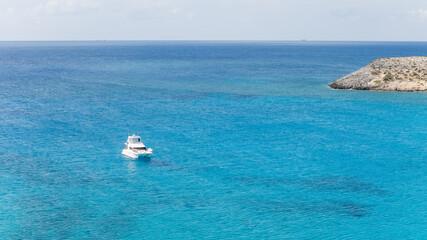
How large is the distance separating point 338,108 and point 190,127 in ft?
118

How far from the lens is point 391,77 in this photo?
392 feet

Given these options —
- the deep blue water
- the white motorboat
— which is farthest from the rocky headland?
the white motorboat

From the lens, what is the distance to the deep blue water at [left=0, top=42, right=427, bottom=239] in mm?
42344

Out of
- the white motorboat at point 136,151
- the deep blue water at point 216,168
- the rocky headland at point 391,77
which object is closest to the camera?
the deep blue water at point 216,168

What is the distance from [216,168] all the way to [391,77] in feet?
260

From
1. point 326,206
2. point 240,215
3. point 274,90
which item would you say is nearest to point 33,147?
point 240,215

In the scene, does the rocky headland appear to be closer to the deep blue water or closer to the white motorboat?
the deep blue water

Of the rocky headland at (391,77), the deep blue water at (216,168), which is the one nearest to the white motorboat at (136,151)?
the deep blue water at (216,168)

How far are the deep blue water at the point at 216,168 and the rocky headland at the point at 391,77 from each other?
6557 mm

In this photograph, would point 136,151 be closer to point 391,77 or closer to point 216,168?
point 216,168

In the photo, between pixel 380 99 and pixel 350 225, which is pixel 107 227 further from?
pixel 380 99

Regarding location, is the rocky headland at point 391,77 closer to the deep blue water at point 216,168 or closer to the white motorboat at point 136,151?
the deep blue water at point 216,168

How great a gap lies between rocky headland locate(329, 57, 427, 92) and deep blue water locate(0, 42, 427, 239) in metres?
6.56

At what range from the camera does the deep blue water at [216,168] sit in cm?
4234
